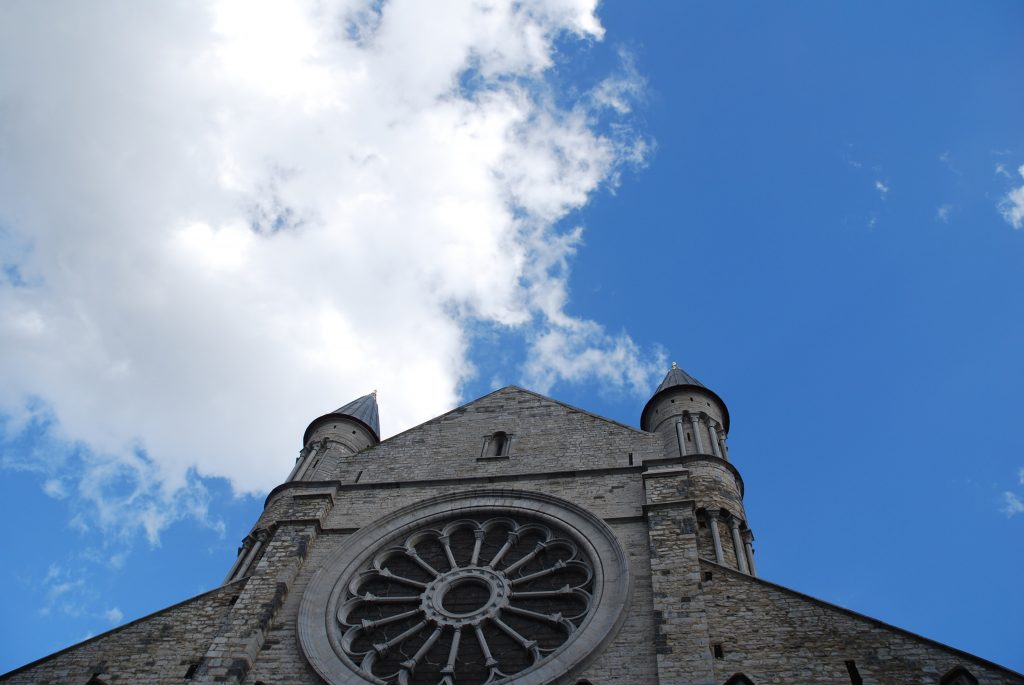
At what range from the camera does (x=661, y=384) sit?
19.1 metres

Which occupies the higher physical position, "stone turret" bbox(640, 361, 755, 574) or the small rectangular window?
"stone turret" bbox(640, 361, 755, 574)

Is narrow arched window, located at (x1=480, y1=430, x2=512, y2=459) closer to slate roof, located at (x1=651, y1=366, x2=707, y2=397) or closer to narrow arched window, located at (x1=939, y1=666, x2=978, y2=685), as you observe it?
slate roof, located at (x1=651, y1=366, x2=707, y2=397)

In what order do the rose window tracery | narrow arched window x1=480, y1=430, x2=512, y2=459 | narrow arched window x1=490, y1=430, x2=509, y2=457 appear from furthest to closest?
1. narrow arched window x1=490, y1=430, x2=509, y2=457
2. narrow arched window x1=480, y1=430, x2=512, y2=459
3. the rose window tracery

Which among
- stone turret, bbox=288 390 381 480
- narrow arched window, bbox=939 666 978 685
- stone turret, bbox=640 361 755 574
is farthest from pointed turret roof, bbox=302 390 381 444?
narrow arched window, bbox=939 666 978 685

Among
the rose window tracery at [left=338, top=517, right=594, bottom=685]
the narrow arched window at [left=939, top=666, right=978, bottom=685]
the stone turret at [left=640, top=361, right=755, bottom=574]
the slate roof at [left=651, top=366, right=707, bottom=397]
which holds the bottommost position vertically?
the narrow arched window at [left=939, top=666, right=978, bottom=685]

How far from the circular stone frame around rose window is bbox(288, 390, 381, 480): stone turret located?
3.74m

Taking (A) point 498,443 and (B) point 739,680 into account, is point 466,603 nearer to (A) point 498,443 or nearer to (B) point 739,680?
(B) point 739,680

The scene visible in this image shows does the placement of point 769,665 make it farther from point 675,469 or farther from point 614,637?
point 675,469

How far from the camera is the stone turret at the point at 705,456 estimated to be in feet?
45.7

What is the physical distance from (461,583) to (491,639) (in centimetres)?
138

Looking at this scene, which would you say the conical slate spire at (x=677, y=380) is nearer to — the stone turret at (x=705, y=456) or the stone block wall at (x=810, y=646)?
the stone turret at (x=705, y=456)

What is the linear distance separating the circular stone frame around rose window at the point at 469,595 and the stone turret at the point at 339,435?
147 inches

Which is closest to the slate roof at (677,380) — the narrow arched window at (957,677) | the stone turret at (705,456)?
the stone turret at (705,456)

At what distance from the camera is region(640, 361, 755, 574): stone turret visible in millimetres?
13922
